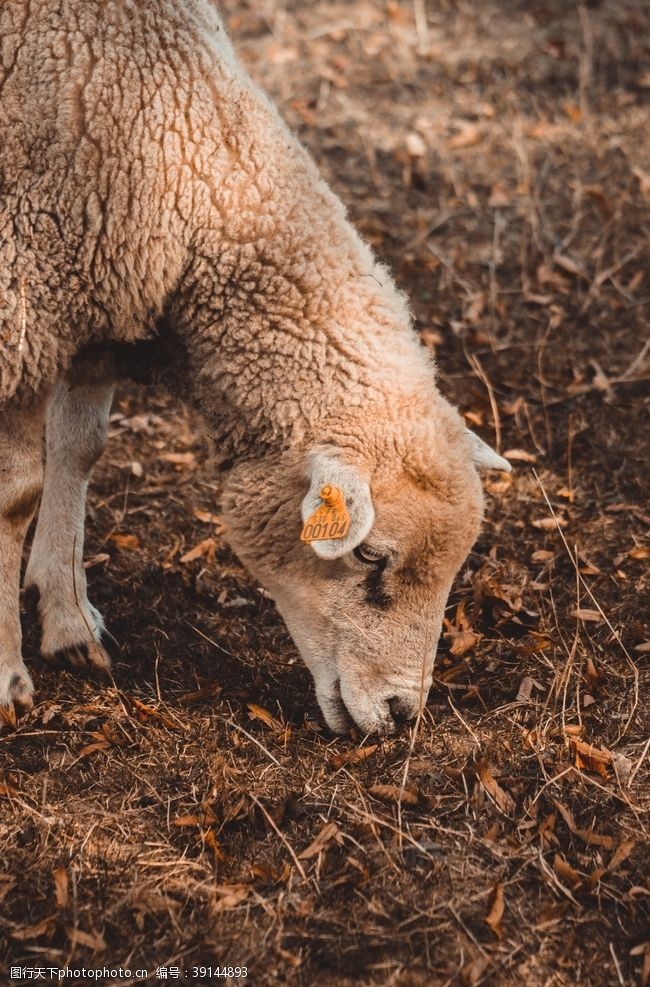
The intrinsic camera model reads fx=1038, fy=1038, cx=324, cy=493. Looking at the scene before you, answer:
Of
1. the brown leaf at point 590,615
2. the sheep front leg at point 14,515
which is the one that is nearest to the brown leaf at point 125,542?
the sheep front leg at point 14,515

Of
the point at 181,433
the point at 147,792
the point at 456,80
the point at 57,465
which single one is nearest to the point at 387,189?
the point at 456,80

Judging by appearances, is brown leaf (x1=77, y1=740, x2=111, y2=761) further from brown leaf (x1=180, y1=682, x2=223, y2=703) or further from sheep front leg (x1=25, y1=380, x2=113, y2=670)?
sheep front leg (x1=25, y1=380, x2=113, y2=670)

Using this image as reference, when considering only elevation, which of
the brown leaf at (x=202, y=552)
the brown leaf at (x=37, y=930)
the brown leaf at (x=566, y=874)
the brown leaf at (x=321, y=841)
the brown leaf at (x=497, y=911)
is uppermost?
the brown leaf at (x=37, y=930)

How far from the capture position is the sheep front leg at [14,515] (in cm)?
426

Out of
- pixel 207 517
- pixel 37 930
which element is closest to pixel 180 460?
pixel 207 517

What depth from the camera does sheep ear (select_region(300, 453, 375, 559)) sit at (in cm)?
374

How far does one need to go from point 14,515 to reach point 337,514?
150 centimetres

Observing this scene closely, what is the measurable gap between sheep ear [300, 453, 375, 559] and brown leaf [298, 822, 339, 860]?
1041 mm

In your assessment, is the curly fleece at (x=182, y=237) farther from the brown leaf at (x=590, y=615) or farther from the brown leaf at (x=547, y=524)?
the brown leaf at (x=547, y=524)

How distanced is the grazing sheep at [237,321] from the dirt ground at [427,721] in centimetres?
44

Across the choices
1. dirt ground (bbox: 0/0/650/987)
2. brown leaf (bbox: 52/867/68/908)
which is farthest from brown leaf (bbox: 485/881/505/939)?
brown leaf (bbox: 52/867/68/908)

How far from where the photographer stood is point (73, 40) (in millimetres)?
3896

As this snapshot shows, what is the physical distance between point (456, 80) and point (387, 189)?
200cm

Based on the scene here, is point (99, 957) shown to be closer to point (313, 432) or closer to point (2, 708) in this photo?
point (2, 708)
